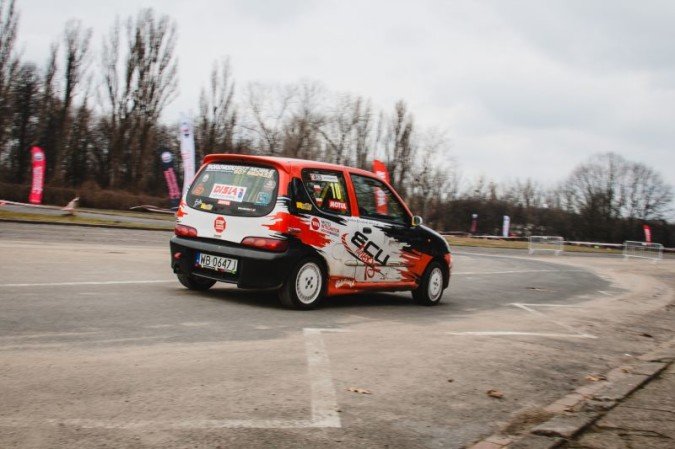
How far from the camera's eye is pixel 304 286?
818 cm

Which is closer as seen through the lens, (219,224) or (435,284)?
(219,224)

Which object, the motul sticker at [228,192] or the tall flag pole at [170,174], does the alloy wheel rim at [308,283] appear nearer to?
the motul sticker at [228,192]

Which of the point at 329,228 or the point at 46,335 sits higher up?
the point at 329,228

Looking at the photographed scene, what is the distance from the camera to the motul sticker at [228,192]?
8156 mm

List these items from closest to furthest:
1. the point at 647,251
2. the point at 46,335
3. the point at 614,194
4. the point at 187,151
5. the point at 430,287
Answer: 1. the point at 46,335
2. the point at 430,287
3. the point at 187,151
4. the point at 647,251
5. the point at 614,194

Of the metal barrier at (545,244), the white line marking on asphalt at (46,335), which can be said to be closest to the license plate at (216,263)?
the white line marking on asphalt at (46,335)

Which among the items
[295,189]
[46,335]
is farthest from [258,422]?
[295,189]

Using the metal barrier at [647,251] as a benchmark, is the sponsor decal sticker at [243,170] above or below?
above

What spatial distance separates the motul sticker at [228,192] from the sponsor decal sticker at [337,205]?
1.14 metres

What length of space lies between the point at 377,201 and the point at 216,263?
8.39 ft

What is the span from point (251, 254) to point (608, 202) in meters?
102

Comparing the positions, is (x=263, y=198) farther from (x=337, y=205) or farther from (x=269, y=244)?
(x=337, y=205)

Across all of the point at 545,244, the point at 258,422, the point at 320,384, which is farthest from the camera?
the point at 545,244

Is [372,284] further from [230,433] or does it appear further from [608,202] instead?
[608,202]
